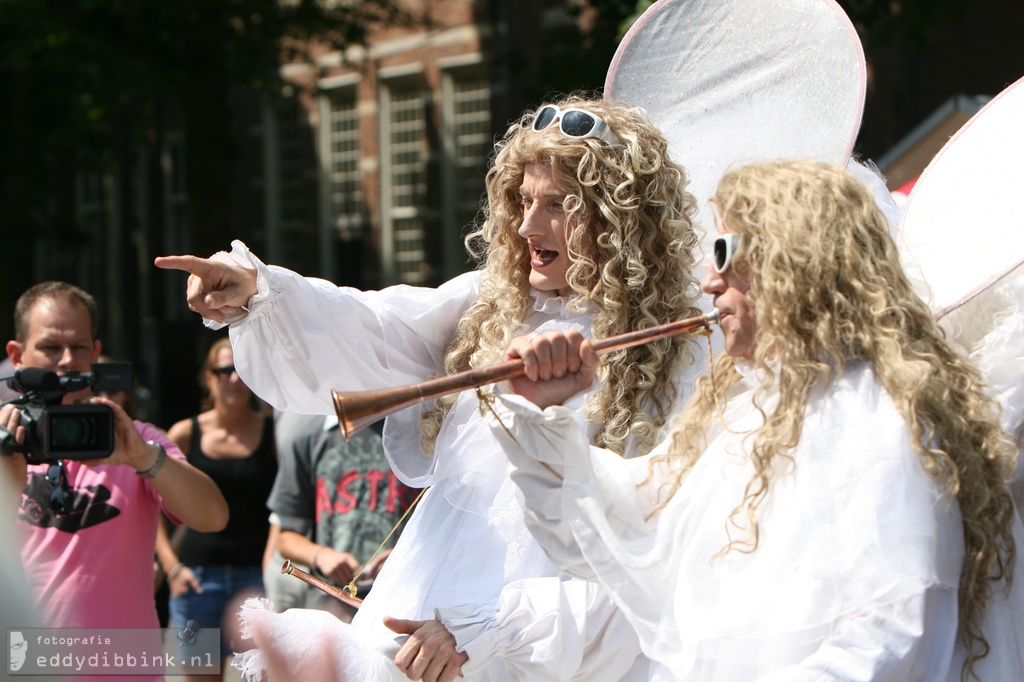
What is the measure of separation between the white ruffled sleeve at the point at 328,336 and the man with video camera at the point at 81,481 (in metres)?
0.66

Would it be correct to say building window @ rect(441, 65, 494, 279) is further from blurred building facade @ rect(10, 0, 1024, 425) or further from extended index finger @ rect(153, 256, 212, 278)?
extended index finger @ rect(153, 256, 212, 278)

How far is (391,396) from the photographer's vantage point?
6.66 ft

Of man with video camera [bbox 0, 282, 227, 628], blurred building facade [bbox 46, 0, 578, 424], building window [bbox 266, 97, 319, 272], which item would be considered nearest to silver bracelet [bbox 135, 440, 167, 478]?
man with video camera [bbox 0, 282, 227, 628]

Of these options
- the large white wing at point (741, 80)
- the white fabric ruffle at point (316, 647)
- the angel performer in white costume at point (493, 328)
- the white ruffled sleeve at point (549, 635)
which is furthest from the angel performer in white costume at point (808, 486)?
the large white wing at point (741, 80)

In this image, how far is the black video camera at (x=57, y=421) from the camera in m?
3.13

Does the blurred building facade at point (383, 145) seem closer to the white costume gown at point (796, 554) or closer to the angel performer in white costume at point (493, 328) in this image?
the angel performer in white costume at point (493, 328)

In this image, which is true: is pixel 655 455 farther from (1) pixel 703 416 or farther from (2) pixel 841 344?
(2) pixel 841 344

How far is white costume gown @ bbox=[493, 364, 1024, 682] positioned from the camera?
1783 mm

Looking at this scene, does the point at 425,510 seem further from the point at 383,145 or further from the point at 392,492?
the point at 383,145

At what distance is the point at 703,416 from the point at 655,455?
4.8 inches

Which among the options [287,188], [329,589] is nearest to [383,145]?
[287,188]

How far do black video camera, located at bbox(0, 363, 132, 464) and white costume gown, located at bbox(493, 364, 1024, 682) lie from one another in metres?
1.49

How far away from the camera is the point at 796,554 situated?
1.85 meters

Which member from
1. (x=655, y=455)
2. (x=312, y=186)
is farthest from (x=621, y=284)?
(x=312, y=186)
